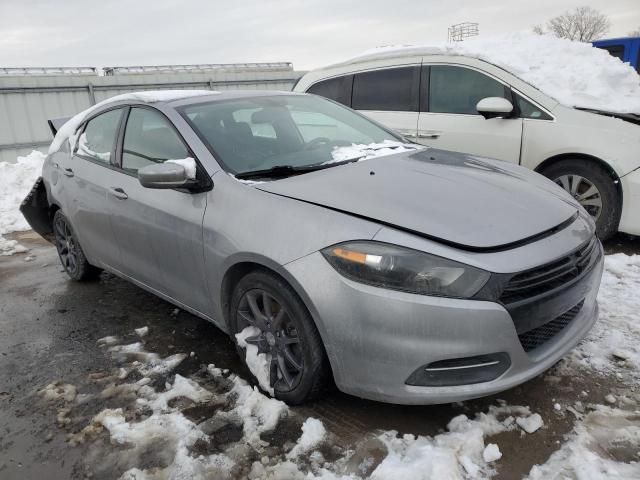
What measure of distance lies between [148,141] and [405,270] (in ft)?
6.90

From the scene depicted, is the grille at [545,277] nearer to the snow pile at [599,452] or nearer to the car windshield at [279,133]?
the snow pile at [599,452]

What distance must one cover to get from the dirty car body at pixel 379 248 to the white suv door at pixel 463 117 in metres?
1.78

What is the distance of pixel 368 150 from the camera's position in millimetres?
3262

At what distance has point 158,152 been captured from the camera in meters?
3.27

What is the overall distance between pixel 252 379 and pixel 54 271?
331cm

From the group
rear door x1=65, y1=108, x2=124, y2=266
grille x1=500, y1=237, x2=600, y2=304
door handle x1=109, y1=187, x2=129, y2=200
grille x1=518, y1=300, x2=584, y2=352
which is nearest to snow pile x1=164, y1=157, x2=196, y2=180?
door handle x1=109, y1=187, x2=129, y2=200

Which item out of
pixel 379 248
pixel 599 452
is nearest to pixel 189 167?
pixel 379 248

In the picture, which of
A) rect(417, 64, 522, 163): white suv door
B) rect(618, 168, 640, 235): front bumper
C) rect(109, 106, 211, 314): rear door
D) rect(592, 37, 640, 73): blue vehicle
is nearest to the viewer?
rect(109, 106, 211, 314): rear door

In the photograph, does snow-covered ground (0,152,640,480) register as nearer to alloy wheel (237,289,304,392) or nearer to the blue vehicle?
alloy wheel (237,289,304,392)

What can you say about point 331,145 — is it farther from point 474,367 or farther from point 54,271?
point 54,271

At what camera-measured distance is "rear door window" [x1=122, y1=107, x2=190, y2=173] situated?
314cm

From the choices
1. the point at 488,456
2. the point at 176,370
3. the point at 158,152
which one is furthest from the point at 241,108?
the point at 488,456

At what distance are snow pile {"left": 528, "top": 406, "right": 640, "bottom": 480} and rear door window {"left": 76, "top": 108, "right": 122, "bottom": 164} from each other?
3297mm

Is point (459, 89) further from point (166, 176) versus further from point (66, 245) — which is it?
point (66, 245)
